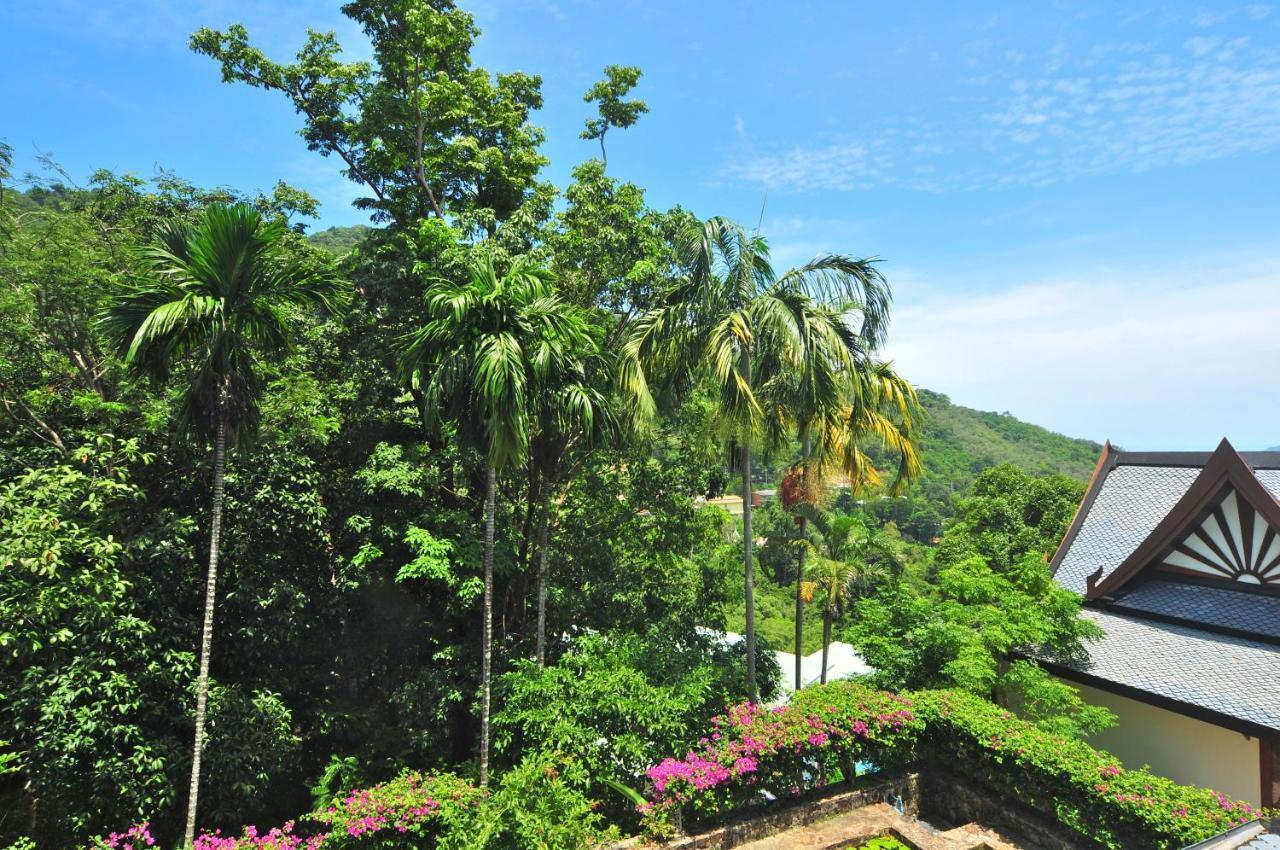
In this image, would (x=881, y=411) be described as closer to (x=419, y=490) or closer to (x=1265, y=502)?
(x=1265, y=502)

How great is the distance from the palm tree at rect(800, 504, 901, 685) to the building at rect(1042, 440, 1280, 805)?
22.0ft

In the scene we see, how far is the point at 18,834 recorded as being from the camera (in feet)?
26.9

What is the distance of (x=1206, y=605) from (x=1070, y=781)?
4.30 metres

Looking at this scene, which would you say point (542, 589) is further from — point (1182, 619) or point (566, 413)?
point (1182, 619)

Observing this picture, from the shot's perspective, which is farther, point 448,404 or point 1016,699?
point 1016,699

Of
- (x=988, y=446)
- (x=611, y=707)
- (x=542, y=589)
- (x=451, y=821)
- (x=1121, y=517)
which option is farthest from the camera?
(x=988, y=446)

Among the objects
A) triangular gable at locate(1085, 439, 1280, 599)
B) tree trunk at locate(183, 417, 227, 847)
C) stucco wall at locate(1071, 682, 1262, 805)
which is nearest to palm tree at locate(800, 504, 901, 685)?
stucco wall at locate(1071, 682, 1262, 805)

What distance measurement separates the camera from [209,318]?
722 centimetres

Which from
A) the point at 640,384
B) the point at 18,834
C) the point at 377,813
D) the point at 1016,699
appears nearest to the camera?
the point at 377,813

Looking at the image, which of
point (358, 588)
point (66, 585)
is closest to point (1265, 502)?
point (358, 588)

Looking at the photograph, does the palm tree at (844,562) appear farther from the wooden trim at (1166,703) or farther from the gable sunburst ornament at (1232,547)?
the gable sunburst ornament at (1232,547)

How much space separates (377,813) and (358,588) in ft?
13.8

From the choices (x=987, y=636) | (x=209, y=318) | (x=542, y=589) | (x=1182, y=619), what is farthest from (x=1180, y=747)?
(x=209, y=318)

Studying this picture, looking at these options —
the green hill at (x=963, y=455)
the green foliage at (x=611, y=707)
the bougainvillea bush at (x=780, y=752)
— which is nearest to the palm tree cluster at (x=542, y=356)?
the green foliage at (x=611, y=707)
